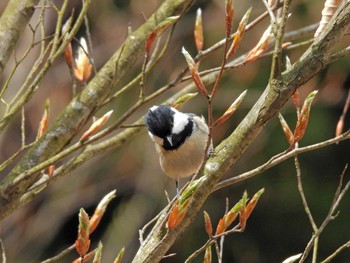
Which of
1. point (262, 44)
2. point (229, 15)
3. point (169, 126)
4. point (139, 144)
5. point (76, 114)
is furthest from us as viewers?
point (139, 144)

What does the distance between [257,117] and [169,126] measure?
98cm

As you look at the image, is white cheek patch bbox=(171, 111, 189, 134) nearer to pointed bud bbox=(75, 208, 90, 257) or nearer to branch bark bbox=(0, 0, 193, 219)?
branch bark bbox=(0, 0, 193, 219)

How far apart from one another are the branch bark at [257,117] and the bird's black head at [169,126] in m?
0.82

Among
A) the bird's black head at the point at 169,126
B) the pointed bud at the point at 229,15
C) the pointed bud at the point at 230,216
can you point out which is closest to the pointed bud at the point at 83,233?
the pointed bud at the point at 230,216

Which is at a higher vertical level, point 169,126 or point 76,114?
point 76,114

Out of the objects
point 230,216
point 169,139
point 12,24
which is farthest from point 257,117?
point 169,139

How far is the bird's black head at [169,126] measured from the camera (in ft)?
8.35

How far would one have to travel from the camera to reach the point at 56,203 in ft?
14.3

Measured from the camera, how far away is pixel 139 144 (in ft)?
14.7

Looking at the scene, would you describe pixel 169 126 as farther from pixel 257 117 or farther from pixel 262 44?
pixel 257 117

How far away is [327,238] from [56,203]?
2.03m

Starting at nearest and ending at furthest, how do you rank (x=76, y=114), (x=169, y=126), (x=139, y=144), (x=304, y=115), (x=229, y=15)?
1. (x=229, y=15)
2. (x=304, y=115)
3. (x=76, y=114)
4. (x=169, y=126)
5. (x=139, y=144)

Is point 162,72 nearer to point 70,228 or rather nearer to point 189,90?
point 70,228

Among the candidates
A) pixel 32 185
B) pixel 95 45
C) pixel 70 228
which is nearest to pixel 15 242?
pixel 70 228
